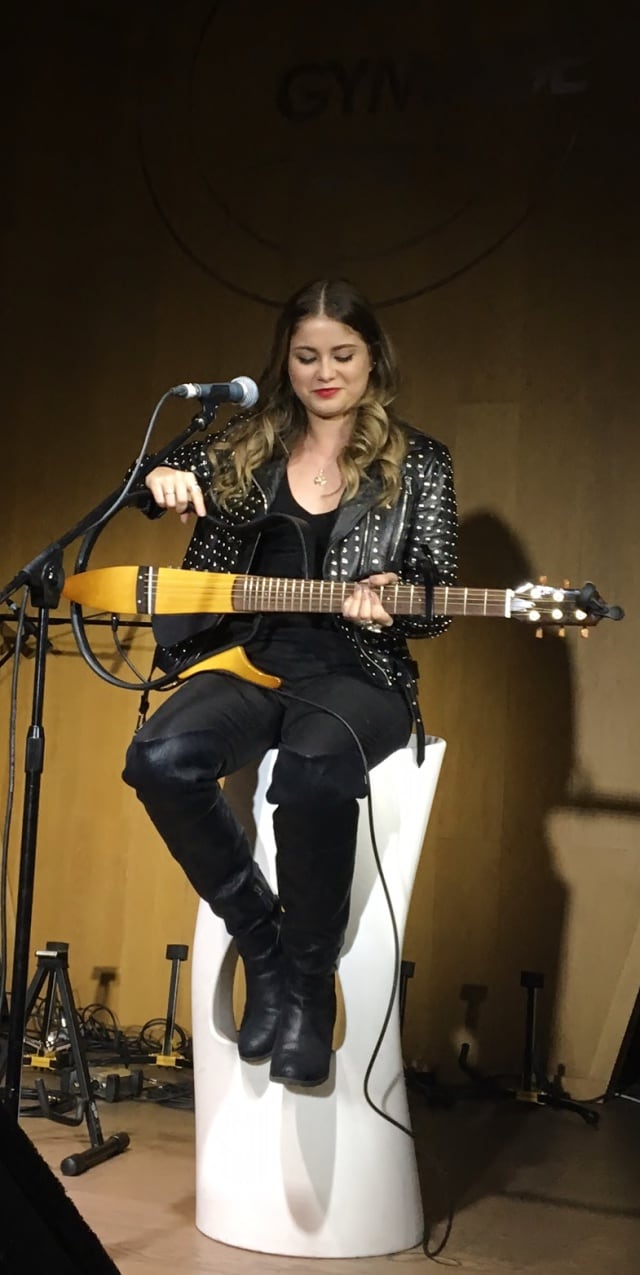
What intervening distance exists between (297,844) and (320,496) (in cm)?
78

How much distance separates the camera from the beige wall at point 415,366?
11.3 feet

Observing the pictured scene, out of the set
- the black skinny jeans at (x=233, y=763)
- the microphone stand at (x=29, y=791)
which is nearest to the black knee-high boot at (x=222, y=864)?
the black skinny jeans at (x=233, y=763)

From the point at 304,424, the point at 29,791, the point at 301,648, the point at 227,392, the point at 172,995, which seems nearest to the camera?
the point at 29,791

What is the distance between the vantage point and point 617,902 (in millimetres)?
3365

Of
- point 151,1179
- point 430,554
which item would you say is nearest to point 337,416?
point 430,554

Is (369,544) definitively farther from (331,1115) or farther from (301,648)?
(331,1115)

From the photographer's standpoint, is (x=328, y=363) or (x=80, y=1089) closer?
(x=328, y=363)

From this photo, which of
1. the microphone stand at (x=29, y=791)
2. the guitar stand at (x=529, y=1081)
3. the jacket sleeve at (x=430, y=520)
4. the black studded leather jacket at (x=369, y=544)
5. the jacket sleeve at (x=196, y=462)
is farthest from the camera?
the guitar stand at (x=529, y=1081)

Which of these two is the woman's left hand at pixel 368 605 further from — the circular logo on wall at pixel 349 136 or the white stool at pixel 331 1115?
the circular logo on wall at pixel 349 136

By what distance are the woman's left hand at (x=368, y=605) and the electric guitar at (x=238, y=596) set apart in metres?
0.02

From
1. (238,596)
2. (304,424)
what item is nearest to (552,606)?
(238,596)

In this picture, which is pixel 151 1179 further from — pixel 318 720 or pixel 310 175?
pixel 310 175

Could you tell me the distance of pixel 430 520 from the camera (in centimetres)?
253

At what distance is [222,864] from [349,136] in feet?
8.13
